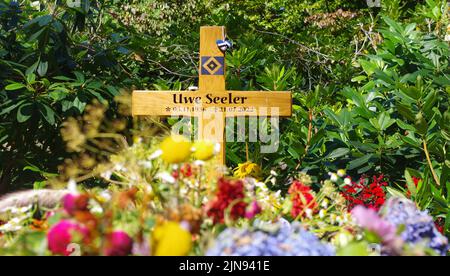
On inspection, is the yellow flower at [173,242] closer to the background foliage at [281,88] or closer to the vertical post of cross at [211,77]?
the background foliage at [281,88]

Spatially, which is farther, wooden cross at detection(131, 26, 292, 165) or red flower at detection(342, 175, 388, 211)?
wooden cross at detection(131, 26, 292, 165)

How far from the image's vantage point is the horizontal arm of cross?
3299 mm

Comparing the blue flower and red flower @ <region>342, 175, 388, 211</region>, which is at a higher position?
red flower @ <region>342, 175, 388, 211</region>

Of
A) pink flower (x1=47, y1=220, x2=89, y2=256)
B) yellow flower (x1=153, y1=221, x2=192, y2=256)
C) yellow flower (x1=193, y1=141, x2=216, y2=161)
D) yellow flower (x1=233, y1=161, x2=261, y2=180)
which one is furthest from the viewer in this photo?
yellow flower (x1=233, y1=161, x2=261, y2=180)

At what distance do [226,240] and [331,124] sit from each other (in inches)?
106

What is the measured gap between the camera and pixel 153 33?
20.2 ft

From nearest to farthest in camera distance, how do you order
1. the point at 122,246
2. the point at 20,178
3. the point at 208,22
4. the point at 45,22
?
1. the point at 122,246
2. the point at 45,22
3. the point at 20,178
4. the point at 208,22

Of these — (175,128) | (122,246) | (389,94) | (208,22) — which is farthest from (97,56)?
(122,246)

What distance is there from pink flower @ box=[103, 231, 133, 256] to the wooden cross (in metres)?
2.21

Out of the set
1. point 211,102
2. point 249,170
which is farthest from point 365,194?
point 211,102

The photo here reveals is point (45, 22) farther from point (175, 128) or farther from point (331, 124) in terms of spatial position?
point (331, 124)

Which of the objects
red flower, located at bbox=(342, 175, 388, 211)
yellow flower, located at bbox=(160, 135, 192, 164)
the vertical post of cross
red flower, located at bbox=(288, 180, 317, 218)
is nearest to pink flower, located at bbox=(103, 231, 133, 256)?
yellow flower, located at bbox=(160, 135, 192, 164)

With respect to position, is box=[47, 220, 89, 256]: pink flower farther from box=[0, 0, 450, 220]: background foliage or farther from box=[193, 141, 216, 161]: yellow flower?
box=[0, 0, 450, 220]: background foliage
